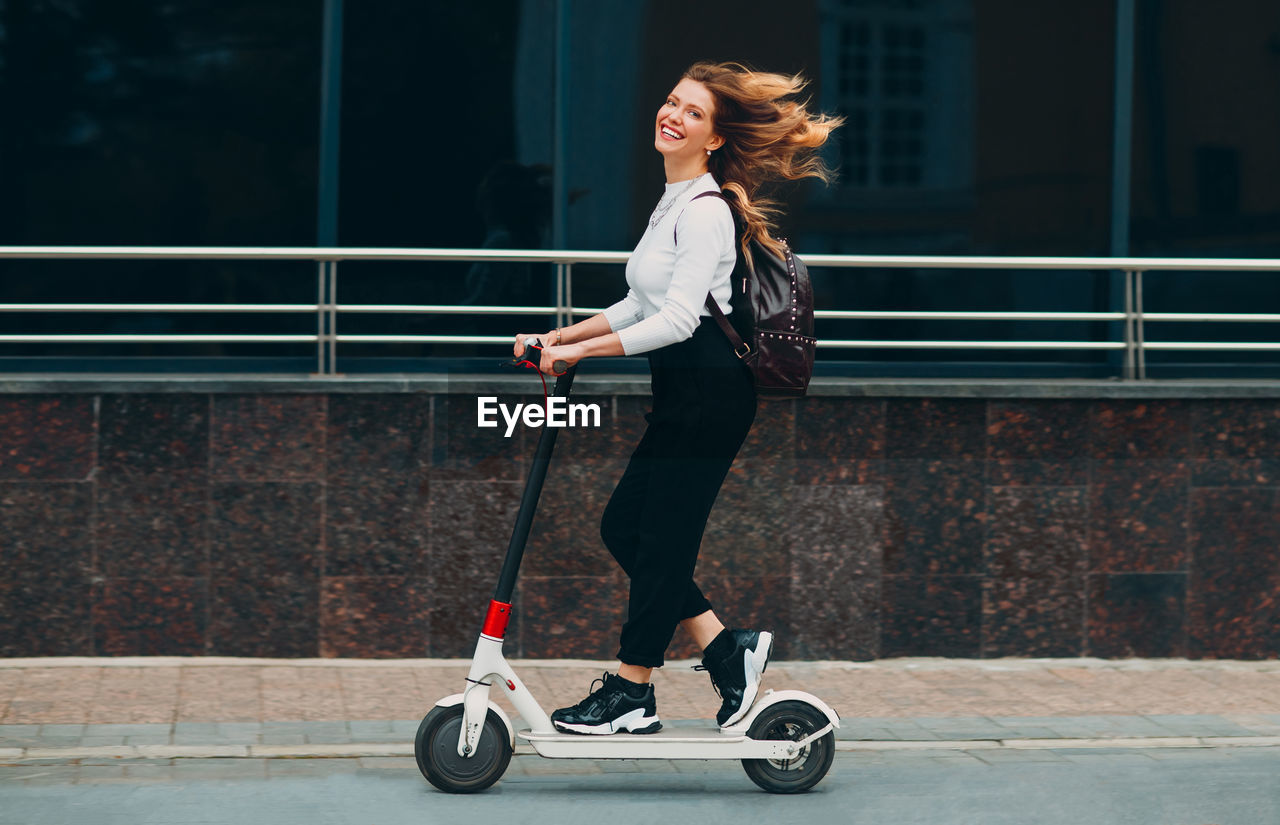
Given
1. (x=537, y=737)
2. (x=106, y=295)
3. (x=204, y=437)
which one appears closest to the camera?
(x=537, y=737)

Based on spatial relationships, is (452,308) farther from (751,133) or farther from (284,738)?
(751,133)

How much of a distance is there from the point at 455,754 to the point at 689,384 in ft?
4.48

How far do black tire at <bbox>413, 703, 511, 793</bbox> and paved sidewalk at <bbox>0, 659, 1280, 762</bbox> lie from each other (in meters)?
0.71

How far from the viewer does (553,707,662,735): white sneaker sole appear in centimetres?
511

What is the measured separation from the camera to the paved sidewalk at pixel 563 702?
5.95 m

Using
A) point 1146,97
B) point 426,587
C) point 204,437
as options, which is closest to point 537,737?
point 426,587

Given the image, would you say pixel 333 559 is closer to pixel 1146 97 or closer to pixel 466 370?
pixel 466 370

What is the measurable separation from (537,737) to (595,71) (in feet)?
15.1

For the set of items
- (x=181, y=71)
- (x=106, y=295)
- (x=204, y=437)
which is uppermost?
(x=181, y=71)

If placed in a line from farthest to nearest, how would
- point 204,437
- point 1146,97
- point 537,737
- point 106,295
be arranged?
point 1146,97, point 106,295, point 204,437, point 537,737

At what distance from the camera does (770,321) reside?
5074 mm

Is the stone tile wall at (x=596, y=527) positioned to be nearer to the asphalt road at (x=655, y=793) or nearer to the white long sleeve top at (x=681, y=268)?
the asphalt road at (x=655, y=793)

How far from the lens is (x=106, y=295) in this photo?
8.52 m

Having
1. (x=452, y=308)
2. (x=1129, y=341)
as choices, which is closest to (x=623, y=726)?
(x=452, y=308)
